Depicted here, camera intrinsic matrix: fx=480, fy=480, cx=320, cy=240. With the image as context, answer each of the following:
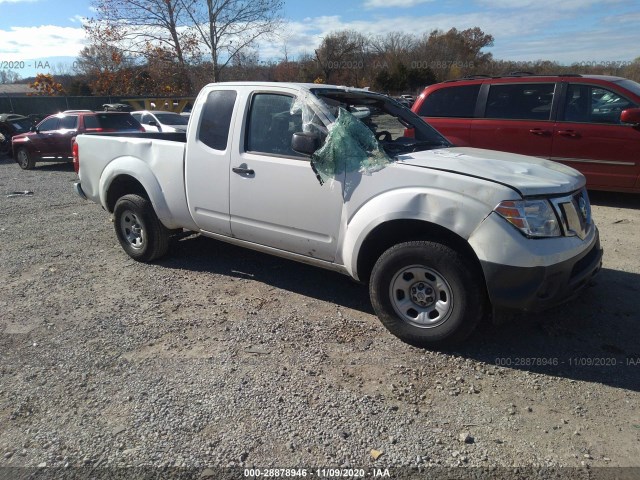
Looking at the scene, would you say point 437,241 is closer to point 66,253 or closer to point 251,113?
point 251,113

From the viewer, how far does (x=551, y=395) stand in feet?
9.70

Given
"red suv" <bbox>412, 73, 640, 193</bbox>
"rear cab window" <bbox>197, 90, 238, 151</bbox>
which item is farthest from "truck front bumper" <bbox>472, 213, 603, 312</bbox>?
"red suv" <bbox>412, 73, 640, 193</bbox>

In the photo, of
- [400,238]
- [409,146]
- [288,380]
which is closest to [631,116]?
[409,146]

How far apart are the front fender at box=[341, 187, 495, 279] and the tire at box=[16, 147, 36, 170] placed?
47.2 feet

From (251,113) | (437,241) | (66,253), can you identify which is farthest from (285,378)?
(66,253)

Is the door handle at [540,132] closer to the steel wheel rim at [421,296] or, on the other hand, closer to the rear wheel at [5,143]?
the steel wheel rim at [421,296]

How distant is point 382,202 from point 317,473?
185 cm

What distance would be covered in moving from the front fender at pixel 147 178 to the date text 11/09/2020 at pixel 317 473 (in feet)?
10.3

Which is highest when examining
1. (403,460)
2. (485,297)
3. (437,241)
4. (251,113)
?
(251,113)

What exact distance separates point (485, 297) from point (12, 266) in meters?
5.08

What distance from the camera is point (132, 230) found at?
5.39 meters

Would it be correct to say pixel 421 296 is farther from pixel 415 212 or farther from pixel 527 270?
pixel 527 270

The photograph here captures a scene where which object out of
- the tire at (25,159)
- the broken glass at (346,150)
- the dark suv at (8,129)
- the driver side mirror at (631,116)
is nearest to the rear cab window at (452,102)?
the driver side mirror at (631,116)

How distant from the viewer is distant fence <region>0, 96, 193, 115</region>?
24625mm
